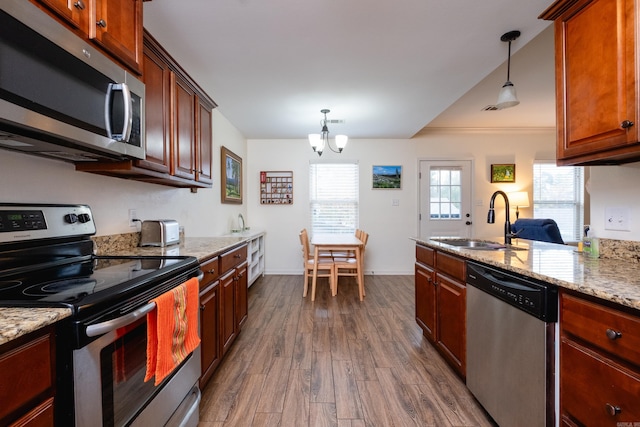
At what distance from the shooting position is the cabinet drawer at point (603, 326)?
838 mm

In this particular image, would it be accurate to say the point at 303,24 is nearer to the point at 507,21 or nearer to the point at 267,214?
the point at 507,21

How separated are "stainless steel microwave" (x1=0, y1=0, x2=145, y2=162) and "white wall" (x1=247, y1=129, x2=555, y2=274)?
3.56 m

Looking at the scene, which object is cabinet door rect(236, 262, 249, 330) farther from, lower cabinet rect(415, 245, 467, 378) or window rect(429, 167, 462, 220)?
window rect(429, 167, 462, 220)

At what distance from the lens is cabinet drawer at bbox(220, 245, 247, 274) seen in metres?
2.01

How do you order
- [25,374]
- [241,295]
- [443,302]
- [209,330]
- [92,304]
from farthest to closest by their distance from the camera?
[241,295] < [443,302] < [209,330] < [92,304] < [25,374]

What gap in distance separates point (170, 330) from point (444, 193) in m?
4.71

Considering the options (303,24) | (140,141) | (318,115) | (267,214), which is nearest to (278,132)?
(318,115)

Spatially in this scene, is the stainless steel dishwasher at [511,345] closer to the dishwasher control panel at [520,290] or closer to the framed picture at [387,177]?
the dishwasher control panel at [520,290]

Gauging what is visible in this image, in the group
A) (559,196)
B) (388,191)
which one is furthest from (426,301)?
(559,196)

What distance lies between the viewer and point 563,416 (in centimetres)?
108

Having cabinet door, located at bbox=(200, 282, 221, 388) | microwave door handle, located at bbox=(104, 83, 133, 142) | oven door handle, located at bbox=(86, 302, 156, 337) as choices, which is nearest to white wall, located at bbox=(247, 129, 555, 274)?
cabinet door, located at bbox=(200, 282, 221, 388)

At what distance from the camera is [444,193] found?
4.89m

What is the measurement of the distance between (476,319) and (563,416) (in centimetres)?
55

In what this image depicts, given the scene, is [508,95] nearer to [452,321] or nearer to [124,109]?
[452,321]
